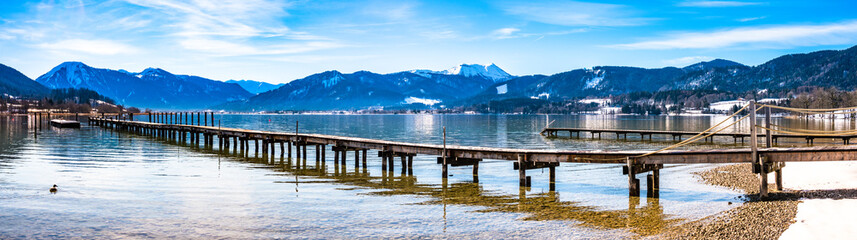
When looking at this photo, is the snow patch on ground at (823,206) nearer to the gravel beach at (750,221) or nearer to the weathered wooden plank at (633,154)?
the gravel beach at (750,221)

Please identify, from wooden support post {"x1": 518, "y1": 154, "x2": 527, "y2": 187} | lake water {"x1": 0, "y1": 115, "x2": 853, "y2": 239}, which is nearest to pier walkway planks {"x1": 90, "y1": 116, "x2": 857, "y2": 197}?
wooden support post {"x1": 518, "y1": 154, "x2": 527, "y2": 187}

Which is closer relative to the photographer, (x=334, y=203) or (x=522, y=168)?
(x=334, y=203)

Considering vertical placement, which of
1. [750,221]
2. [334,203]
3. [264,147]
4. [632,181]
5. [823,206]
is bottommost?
[334,203]

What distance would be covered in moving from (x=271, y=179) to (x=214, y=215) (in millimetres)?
10309

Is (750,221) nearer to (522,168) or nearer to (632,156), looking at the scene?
(632,156)

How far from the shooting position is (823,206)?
60.2ft

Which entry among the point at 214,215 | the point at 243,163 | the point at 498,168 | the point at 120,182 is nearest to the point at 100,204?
the point at 214,215

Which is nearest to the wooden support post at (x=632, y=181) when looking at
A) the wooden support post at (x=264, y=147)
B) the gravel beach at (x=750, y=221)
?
the gravel beach at (x=750, y=221)

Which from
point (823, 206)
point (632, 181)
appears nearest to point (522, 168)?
point (632, 181)

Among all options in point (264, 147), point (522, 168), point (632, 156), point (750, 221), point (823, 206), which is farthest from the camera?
point (264, 147)

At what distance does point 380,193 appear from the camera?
2425cm

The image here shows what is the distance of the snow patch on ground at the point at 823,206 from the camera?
14984 mm

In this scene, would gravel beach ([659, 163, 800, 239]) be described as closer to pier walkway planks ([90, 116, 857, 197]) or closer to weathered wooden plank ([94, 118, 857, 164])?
pier walkway planks ([90, 116, 857, 197])

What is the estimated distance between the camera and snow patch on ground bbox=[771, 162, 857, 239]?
1498cm
